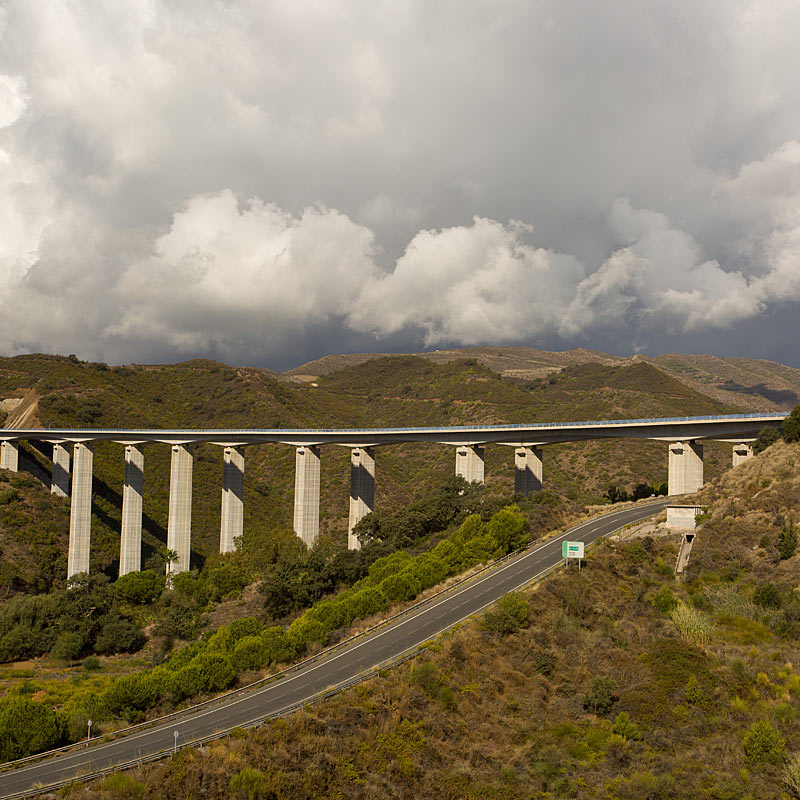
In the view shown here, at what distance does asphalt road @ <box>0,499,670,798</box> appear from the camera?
25.6 metres

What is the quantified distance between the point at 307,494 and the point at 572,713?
57304 millimetres

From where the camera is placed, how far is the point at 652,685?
31.4m

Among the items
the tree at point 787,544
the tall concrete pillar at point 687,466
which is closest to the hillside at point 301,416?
the tall concrete pillar at point 687,466

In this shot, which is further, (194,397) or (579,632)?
(194,397)

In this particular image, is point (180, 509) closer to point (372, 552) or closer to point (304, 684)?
point (372, 552)

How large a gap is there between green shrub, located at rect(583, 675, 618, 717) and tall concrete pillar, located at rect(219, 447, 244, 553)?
Result: 6587cm

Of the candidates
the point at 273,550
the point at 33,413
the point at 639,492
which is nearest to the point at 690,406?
the point at 639,492

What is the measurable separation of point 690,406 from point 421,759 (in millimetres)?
128080

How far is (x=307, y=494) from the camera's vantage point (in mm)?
84438

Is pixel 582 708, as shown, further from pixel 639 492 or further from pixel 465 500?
pixel 639 492

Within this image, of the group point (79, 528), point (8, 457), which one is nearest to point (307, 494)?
point (79, 528)

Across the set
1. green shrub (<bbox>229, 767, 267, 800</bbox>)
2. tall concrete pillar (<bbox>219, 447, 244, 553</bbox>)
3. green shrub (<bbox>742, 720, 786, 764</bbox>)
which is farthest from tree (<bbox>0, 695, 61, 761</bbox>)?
tall concrete pillar (<bbox>219, 447, 244, 553</bbox>)

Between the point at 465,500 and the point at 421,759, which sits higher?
the point at 465,500

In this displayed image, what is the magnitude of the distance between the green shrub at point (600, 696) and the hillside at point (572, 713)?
2.6 inches
